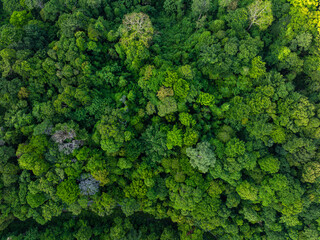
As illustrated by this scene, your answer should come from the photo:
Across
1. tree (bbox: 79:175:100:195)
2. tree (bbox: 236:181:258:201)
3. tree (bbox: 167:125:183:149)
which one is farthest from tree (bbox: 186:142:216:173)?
tree (bbox: 79:175:100:195)

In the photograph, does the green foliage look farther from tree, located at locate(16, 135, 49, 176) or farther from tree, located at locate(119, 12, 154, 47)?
tree, located at locate(119, 12, 154, 47)

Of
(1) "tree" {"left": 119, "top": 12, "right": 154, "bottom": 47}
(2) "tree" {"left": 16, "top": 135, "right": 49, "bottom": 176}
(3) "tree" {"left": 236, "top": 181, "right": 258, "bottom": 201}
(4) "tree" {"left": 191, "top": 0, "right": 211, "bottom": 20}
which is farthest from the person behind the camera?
(4) "tree" {"left": 191, "top": 0, "right": 211, "bottom": 20}

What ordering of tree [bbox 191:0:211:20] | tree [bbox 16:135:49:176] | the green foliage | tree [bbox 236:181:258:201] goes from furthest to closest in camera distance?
tree [bbox 191:0:211:20] < tree [bbox 236:181:258:201] < the green foliage < tree [bbox 16:135:49:176]

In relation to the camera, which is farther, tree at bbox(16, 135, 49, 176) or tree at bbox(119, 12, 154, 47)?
tree at bbox(119, 12, 154, 47)

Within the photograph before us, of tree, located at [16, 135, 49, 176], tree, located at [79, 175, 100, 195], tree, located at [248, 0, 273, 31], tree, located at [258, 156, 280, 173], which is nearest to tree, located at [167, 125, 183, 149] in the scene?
tree, located at [79, 175, 100, 195]

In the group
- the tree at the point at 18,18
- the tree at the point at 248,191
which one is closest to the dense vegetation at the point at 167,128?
the tree at the point at 248,191

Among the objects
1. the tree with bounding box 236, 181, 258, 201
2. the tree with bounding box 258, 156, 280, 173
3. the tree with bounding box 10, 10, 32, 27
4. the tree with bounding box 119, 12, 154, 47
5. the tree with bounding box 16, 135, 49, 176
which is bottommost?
the tree with bounding box 16, 135, 49, 176

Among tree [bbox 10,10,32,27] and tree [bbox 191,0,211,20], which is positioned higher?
tree [bbox 191,0,211,20]

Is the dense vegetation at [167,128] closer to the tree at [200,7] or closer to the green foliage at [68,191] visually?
the green foliage at [68,191]
